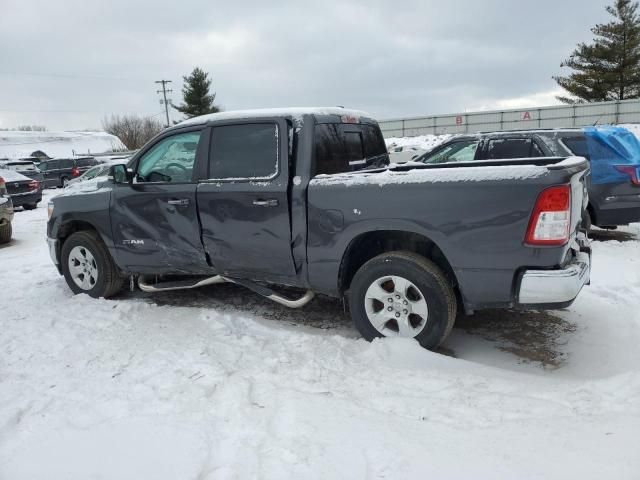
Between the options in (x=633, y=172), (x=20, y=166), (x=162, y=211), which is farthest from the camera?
(x=20, y=166)

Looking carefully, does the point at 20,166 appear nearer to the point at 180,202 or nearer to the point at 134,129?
the point at 180,202

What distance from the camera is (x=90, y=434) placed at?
8.94 ft

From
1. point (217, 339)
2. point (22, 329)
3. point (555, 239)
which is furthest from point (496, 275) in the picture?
point (22, 329)

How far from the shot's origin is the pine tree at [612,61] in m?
34.0

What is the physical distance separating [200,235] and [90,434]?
2091mm

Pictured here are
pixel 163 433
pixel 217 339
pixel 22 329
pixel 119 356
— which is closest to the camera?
pixel 163 433

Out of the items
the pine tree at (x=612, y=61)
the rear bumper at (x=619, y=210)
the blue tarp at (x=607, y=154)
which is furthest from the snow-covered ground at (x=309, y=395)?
the pine tree at (x=612, y=61)

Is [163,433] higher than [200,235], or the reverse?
[200,235]

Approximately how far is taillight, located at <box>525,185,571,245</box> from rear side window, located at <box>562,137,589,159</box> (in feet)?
14.4

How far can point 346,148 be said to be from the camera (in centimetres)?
447


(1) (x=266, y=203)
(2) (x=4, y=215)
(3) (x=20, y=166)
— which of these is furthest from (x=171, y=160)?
(3) (x=20, y=166)

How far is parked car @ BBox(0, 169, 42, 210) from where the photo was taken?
563 inches

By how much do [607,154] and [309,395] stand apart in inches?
234

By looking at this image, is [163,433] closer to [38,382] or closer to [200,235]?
[38,382]
